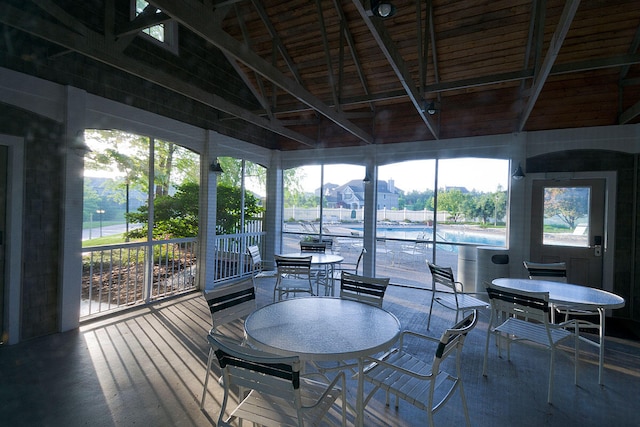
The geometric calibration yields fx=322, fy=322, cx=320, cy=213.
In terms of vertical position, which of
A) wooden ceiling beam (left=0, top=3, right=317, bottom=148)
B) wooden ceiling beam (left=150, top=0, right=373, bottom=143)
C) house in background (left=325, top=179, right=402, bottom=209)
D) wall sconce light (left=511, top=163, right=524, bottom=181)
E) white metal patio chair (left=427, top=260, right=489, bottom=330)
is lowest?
white metal patio chair (left=427, top=260, right=489, bottom=330)

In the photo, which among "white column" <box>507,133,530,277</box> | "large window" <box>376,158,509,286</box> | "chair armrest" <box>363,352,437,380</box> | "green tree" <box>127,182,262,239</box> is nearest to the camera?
"chair armrest" <box>363,352,437,380</box>

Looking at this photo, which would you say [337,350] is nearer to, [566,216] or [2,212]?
[2,212]

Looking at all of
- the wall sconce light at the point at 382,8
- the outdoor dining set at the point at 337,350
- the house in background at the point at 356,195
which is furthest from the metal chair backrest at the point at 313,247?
the wall sconce light at the point at 382,8

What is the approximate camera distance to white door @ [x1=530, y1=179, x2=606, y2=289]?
5137 mm

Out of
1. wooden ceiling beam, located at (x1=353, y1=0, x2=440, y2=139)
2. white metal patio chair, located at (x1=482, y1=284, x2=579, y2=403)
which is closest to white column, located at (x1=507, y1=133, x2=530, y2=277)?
wooden ceiling beam, located at (x1=353, y1=0, x2=440, y2=139)

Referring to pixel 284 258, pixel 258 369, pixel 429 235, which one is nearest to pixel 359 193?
pixel 429 235

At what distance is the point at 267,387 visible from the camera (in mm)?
1562

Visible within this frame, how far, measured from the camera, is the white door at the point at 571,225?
514cm

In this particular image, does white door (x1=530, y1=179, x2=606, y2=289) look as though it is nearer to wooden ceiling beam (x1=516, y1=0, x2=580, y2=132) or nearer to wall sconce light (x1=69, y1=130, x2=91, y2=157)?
wooden ceiling beam (x1=516, y1=0, x2=580, y2=132)

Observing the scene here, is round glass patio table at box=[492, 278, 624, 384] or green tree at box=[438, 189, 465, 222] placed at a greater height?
green tree at box=[438, 189, 465, 222]

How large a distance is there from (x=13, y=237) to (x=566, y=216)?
7.60m

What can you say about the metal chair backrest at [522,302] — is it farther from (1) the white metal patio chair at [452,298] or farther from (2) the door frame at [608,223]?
(2) the door frame at [608,223]

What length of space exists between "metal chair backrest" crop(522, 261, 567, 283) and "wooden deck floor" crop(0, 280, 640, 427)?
34.8 inches

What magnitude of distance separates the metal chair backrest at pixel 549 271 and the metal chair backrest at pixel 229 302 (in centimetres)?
351
